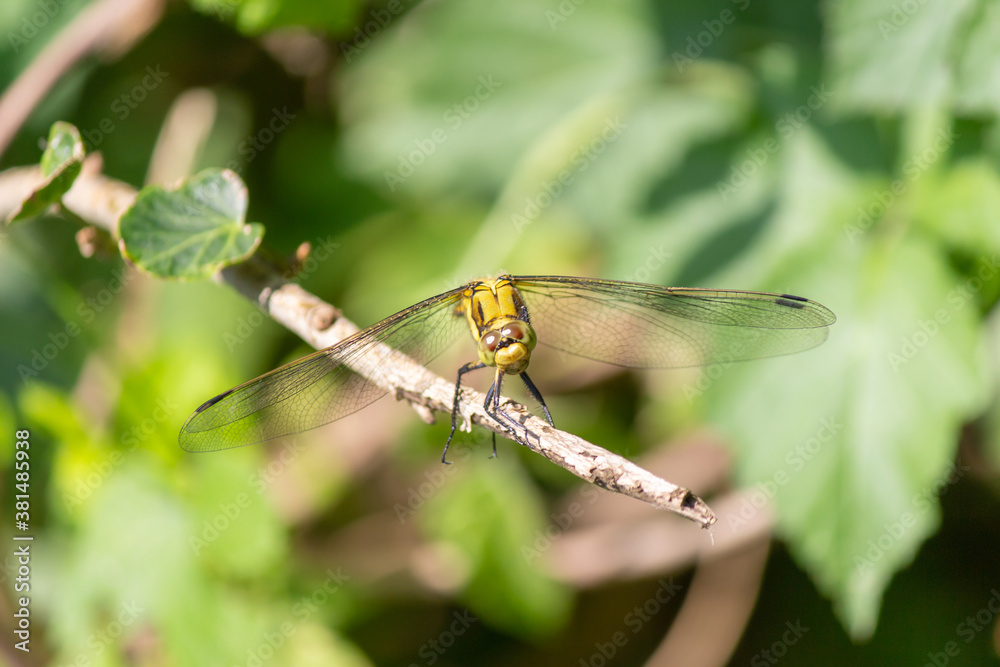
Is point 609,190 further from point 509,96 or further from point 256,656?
point 256,656

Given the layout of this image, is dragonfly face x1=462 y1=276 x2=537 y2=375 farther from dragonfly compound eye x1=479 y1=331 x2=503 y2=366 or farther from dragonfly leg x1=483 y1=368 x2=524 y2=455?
dragonfly leg x1=483 y1=368 x2=524 y2=455

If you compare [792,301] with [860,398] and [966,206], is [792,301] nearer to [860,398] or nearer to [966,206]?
[860,398]

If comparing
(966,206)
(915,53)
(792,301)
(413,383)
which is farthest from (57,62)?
(966,206)

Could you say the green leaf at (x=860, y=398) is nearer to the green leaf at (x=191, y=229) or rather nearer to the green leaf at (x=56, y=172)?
the green leaf at (x=191, y=229)

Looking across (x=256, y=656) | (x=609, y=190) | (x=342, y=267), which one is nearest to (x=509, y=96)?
(x=609, y=190)

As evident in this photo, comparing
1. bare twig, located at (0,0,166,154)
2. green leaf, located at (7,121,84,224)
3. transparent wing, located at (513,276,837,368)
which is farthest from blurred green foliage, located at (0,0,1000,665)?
green leaf, located at (7,121,84,224)

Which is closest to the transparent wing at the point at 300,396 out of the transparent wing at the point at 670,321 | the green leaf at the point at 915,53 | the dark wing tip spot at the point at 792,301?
the transparent wing at the point at 670,321
